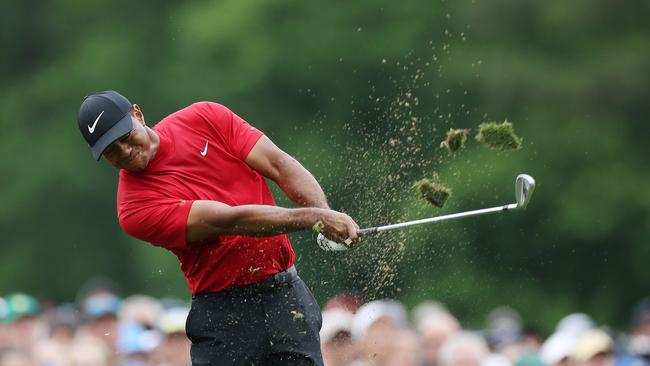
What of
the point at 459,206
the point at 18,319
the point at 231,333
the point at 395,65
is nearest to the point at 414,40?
the point at 395,65

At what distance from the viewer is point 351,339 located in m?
10.8

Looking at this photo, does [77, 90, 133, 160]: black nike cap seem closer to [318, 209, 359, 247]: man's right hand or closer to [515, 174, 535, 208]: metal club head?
[318, 209, 359, 247]: man's right hand

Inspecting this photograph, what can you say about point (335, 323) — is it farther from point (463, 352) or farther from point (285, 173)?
point (285, 173)

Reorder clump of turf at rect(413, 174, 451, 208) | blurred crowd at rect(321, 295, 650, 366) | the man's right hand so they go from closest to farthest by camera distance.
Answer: the man's right hand
clump of turf at rect(413, 174, 451, 208)
blurred crowd at rect(321, 295, 650, 366)

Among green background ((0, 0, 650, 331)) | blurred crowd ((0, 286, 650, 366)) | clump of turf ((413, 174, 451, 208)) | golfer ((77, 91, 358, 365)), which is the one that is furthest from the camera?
green background ((0, 0, 650, 331))

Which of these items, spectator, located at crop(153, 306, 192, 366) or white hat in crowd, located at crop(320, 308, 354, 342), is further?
spectator, located at crop(153, 306, 192, 366)

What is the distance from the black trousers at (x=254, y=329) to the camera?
8.57m

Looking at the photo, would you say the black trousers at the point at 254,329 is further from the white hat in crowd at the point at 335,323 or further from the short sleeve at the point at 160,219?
the white hat in crowd at the point at 335,323

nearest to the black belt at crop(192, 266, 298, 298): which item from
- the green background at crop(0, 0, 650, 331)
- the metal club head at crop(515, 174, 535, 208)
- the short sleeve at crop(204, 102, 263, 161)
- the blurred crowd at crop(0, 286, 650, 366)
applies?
the short sleeve at crop(204, 102, 263, 161)

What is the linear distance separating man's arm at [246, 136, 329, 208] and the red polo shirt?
57 millimetres

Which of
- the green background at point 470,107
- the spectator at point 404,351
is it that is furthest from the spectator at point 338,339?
the green background at point 470,107

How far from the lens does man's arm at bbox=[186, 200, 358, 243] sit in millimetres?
8141

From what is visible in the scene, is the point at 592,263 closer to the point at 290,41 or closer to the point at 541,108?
the point at 541,108

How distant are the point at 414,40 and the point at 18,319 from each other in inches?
379
